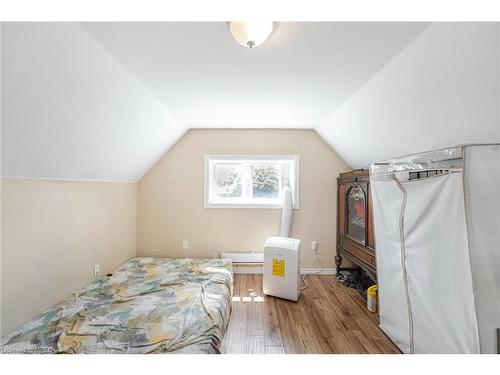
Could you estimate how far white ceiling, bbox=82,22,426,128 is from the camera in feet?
3.85

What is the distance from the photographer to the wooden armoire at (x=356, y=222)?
2.16m

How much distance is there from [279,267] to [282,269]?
40 mm

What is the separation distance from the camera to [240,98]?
2.09 m

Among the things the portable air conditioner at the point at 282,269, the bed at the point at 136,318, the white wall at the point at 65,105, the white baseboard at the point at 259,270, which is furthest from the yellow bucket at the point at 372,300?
the white wall at the point at 65,105

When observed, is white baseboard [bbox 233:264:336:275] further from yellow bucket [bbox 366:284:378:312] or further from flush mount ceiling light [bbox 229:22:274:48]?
flush mount ceiling light [bbox 229:22:274:48]

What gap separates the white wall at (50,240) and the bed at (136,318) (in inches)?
5.6

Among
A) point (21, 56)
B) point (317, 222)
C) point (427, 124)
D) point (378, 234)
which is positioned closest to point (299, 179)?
point (317, 222)

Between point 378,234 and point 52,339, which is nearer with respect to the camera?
point 52,339

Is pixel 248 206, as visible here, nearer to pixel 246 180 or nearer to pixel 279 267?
pixel 246 180

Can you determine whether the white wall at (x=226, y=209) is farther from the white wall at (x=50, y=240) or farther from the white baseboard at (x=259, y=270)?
the white wall at (x=50, y=240)

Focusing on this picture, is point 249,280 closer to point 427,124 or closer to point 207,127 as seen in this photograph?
point 207,127

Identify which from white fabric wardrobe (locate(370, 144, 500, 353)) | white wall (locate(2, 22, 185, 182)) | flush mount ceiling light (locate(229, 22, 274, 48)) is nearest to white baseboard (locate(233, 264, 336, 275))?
white fabric wardrobe (locate(370, 144, 500, 353))

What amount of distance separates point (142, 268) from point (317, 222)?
248 centimetres

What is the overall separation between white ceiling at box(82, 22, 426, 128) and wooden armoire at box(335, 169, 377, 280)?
0.94 m
